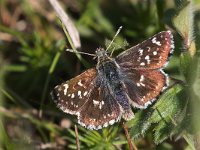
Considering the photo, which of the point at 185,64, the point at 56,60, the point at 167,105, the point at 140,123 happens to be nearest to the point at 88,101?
the point at 140,123

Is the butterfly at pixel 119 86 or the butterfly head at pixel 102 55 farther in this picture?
the butterfly head at pixel 102 55

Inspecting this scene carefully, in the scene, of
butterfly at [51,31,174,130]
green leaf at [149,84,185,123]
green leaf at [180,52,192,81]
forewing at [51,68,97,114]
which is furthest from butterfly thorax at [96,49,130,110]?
green leaf at [180,52,192,81]

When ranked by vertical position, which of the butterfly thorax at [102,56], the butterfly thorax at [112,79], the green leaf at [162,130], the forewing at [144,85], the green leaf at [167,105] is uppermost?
the butterfly thorax at [102,56]

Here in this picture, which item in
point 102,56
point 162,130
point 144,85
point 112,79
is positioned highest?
point 102,56

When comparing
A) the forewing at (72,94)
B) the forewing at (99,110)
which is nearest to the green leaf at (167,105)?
the forewing at (99,110)

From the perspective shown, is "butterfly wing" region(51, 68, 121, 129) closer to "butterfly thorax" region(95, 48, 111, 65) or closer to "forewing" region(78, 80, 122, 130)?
"forewing" region(78, 80, 122, 130)

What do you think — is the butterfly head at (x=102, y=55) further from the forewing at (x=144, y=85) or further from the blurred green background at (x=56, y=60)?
the forewing at (x=144, y=85)

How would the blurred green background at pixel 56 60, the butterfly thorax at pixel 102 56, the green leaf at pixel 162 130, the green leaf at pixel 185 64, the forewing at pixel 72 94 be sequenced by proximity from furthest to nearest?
the blurred green background at pixel 56 60 → the butterfly thorax at pixel 102 56 → the forewing at pixel 72 94 → the green leaf at pixel 185 64 → the green leaf at pixel 162 130

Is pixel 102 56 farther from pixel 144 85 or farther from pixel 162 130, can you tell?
pixel 162 130
